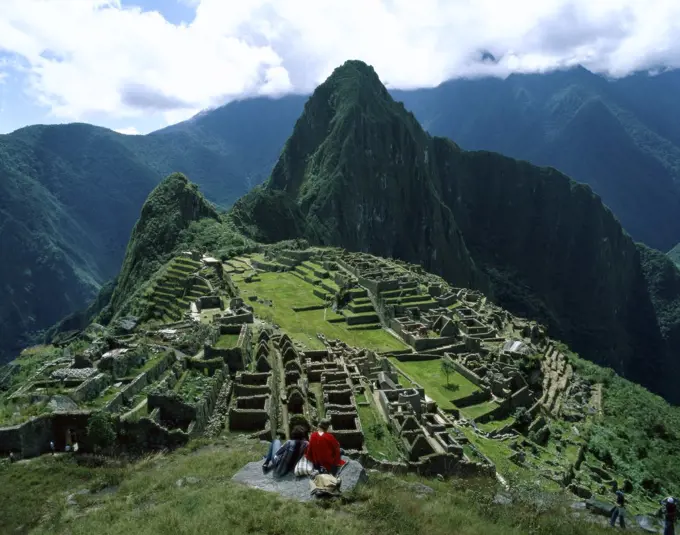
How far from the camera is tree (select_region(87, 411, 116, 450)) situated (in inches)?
658

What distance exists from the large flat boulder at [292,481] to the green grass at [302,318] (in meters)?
28.6

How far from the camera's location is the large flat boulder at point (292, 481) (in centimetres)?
1159

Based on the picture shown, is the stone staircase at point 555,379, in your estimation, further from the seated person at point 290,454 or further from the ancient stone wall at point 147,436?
the seated person at point 290,454

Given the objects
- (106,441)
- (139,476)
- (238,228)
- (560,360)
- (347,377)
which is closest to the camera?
(139,476)

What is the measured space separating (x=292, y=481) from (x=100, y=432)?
25.4ft

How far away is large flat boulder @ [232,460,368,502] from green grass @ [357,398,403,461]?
8938 mm

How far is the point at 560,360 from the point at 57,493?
176 feet

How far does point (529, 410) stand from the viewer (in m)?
38.5

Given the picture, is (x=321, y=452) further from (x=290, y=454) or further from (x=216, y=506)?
(x=216, y=506)

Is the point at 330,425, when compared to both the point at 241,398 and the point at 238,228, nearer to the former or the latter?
the point at 241,398

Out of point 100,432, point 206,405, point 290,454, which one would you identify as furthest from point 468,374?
point 290,454

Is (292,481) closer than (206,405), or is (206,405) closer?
(292,481)

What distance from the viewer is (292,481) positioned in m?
12.1

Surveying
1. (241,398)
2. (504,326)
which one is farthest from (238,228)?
(241,398)
